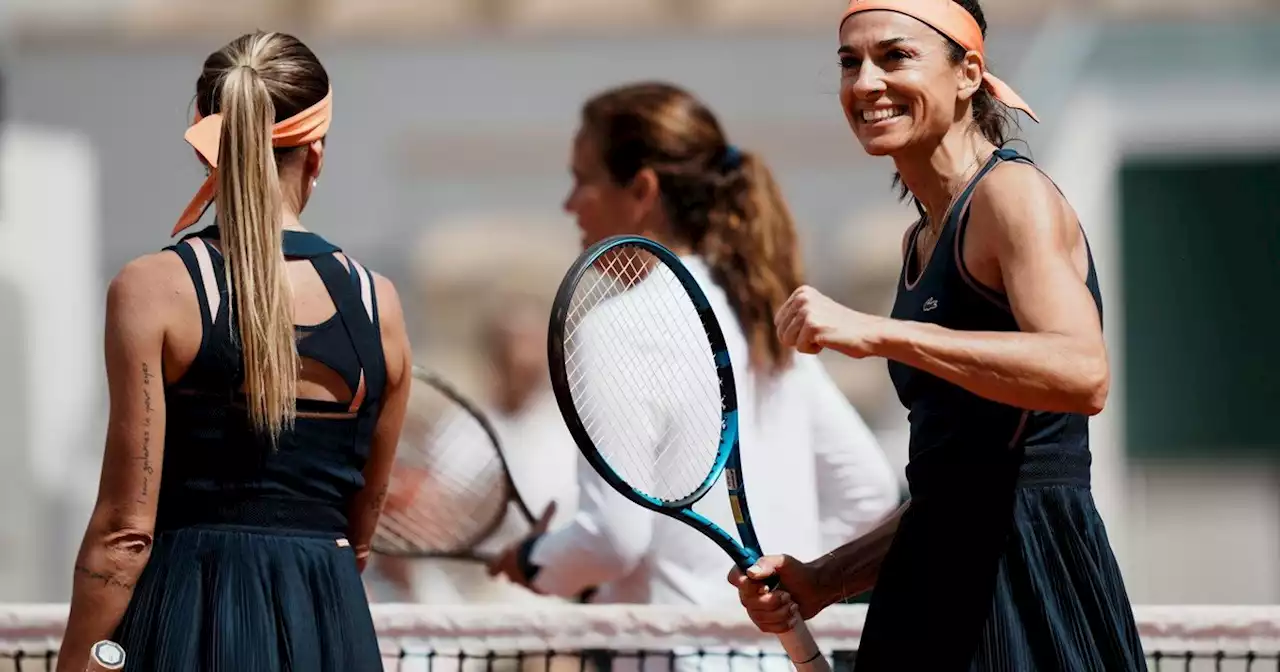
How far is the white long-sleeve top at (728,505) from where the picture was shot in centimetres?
272

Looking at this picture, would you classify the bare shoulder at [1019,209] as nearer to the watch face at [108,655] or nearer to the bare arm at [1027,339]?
the bare arm at [1027,339]

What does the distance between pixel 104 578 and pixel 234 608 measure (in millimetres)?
138

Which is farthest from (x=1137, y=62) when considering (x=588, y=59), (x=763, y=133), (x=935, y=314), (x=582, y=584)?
(x=935, y=314)

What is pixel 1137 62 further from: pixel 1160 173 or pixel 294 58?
pixel 294 58

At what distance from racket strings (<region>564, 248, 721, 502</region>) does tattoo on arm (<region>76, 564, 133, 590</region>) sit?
2.04ft

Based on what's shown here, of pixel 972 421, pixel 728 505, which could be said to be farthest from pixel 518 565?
pixel 972 421

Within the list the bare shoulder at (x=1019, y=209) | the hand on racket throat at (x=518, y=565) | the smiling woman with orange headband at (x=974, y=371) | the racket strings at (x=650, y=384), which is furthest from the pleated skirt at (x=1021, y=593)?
the hand on racket throat at (x=518, y=565)

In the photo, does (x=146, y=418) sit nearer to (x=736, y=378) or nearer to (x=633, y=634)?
(x=633, y=634)

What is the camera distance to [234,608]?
2.12m

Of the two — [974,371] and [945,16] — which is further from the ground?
[945,16]

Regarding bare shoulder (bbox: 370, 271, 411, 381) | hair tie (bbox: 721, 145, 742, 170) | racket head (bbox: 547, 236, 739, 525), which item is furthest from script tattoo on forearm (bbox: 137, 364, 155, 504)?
hair tie (bbox: 721, 145, 742, 170)

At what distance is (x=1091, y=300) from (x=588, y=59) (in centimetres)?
830

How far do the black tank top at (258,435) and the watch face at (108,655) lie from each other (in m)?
0.14

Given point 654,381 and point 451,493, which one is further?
point 451,493
